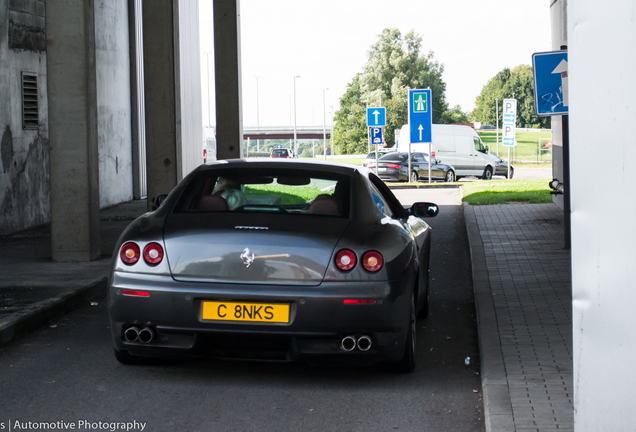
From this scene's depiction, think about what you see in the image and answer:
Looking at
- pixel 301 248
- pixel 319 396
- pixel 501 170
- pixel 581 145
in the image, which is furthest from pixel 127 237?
pixel 501 170

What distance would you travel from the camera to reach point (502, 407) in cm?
409

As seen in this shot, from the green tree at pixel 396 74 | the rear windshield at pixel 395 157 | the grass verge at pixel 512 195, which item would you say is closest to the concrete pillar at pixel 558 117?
the grass verge at pixel 512 195

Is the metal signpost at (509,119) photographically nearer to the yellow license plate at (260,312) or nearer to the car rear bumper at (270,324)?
the car rear bumper at (270,324)

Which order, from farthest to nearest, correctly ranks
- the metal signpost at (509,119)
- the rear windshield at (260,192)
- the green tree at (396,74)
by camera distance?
the green tree at (396,74) < the metal signpost at (509,119) < the rear windshield at (260,192)

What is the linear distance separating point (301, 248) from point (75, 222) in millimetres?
6191

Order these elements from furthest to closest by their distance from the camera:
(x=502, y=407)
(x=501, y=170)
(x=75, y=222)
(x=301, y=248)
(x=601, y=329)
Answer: (x=501, y=170) < (x=75, y=222) < (x=301, y=248) < (x=502, y=407) < (x=601, y=329)

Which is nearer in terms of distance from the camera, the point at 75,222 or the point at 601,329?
the point at 601,329

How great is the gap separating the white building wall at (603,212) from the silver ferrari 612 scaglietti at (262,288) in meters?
1.67

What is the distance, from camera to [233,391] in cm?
462

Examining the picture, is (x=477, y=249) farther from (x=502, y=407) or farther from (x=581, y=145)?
(x=581, y=145)

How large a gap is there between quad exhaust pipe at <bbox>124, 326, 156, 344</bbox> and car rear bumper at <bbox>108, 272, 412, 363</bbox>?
0.02m

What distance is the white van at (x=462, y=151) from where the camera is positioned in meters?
37.1

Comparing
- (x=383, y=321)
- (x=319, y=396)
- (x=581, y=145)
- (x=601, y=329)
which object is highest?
(x=581, y=145)

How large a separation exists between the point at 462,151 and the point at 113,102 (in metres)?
20.2
